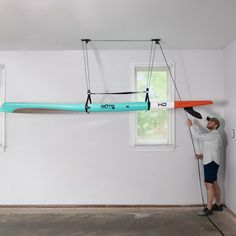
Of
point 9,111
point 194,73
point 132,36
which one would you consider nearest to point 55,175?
point 9,111

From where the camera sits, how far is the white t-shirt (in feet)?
12.7

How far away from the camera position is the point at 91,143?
169 inches

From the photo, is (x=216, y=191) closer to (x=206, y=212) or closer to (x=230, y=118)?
(x=206, y=212)

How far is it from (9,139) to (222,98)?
3.39 meters

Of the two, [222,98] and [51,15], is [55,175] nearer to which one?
[51,15]

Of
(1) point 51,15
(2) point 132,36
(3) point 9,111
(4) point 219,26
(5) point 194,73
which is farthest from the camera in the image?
(5) point 194,73

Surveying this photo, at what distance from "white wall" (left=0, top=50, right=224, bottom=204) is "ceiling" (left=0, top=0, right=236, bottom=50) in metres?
0.33

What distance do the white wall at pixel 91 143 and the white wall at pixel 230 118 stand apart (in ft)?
0.60

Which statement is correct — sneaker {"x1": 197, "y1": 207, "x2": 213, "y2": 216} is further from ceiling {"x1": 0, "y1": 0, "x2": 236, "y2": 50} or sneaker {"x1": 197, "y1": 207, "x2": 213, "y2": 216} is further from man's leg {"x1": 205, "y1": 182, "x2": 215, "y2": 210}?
ceiling {"x1": 0, "y1": 0, "x2": 236, "y2": 50}

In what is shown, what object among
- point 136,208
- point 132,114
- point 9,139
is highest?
point 132,114

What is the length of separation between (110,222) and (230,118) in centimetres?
227

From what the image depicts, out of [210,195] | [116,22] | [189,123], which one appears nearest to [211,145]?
[189,123]

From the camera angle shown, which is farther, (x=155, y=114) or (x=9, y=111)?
(x=155, y=114)

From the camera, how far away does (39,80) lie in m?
4.32
